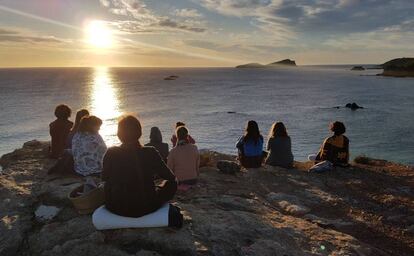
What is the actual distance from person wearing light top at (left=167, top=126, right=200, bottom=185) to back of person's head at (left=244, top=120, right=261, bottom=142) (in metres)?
3.52

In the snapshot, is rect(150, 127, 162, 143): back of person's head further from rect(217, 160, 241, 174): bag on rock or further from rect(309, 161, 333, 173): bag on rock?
rect(309, 161, 333, 173): bag on rock

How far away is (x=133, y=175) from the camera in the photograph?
21.0 ft

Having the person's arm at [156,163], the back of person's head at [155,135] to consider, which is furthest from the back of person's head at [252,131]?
the person's arm at [156,163]

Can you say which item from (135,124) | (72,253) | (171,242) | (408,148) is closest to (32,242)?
(72,253)

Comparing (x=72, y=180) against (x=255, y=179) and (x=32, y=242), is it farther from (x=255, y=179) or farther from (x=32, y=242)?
(x=255, y=179)

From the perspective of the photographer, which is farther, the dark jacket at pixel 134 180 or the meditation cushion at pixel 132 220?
the meditation cushion at pixel 132 220

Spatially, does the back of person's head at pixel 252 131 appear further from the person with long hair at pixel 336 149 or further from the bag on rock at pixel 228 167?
the person with long hair at pixel 336 149

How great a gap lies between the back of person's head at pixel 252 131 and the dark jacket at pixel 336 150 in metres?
2.54

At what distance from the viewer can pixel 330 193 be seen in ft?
38.9

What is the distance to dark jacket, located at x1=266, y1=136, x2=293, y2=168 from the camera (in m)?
14.2

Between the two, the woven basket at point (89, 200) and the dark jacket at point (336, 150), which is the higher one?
the woven basket at point (89, 200)

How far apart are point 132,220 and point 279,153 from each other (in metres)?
8.69

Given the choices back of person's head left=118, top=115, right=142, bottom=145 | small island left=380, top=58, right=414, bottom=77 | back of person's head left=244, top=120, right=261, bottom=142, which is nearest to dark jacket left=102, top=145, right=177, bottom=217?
back of person's head left=118, top=115, right=142, bottom=145

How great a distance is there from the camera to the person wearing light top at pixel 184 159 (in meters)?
10.2
